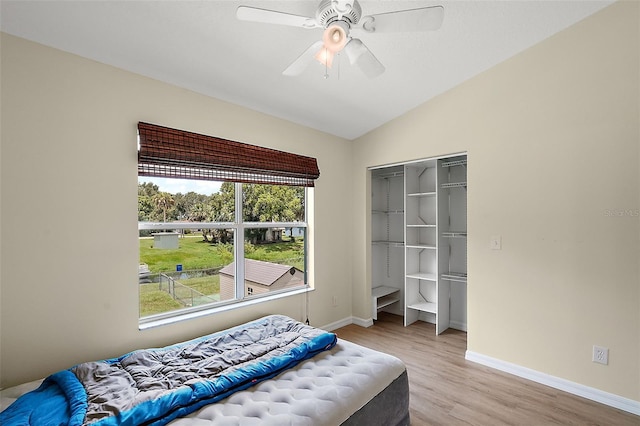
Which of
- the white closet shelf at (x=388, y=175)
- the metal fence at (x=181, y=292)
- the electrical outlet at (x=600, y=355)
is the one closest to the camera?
the electrical outlet at (x=600, y=355)

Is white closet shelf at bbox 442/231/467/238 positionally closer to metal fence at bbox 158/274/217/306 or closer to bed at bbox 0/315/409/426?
bed at bbox 0/315/409/426

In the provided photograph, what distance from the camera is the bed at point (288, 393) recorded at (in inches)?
58.7

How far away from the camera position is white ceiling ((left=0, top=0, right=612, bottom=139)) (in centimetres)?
179

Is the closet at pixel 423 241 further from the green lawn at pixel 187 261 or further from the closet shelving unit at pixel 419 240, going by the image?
the green lawn at pixel 187 261

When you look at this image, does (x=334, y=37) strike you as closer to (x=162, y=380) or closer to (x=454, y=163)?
(x=162, y=380)

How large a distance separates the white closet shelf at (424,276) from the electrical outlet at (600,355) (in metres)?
1.51

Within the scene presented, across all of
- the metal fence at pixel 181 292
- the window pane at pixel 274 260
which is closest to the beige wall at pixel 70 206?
the metal fence at pixel 181 292

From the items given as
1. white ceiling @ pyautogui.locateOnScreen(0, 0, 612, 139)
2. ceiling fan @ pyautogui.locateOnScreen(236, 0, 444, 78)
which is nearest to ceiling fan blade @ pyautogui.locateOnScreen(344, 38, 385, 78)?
ceiling fan @ pyautogui.locateOnScreen(236, 0, 444, 78)

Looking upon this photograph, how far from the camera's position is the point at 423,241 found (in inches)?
164

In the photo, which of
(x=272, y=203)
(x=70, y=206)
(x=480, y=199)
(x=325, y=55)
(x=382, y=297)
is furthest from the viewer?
(x=382, y=297)

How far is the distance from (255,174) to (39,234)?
5.35 ft

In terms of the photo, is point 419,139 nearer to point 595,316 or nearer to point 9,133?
point 595,316

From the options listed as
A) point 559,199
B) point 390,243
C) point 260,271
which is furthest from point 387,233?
point 559,199

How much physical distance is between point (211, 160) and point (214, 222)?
1.93ft
